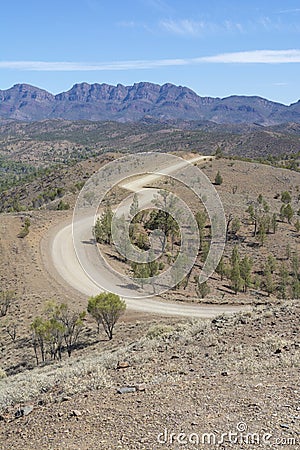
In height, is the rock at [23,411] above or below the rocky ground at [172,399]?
below

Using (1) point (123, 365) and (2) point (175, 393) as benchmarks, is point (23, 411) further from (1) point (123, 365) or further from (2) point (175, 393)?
(2) point (175, 393)

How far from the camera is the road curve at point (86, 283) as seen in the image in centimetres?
2344

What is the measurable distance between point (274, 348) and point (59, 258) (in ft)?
76.3

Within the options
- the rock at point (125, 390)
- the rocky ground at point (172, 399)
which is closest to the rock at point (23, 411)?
the rocky ground at point (172, 399)

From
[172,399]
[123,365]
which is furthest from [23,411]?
[172,399]

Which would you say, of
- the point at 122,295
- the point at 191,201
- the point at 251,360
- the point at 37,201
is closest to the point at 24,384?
the point at 251,360

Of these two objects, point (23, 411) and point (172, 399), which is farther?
point (23, 411)

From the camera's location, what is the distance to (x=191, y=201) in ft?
188

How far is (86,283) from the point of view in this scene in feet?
93.2

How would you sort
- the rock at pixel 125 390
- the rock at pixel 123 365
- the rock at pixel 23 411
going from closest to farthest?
the rock at pixel 23 411, the rock at pixel 125 390, the rock at pixel 123 365

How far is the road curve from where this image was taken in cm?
2344

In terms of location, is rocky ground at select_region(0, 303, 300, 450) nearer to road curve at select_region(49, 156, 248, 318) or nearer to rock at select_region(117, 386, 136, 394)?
rock at select_region(117, 386, 136, 394)

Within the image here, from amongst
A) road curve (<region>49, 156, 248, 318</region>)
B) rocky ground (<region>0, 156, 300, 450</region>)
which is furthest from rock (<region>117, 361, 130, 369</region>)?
road curve (<region>49, 156, 248, 318</region>)

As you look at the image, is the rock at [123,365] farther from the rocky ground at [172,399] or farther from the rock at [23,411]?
the rock at [23,411]
